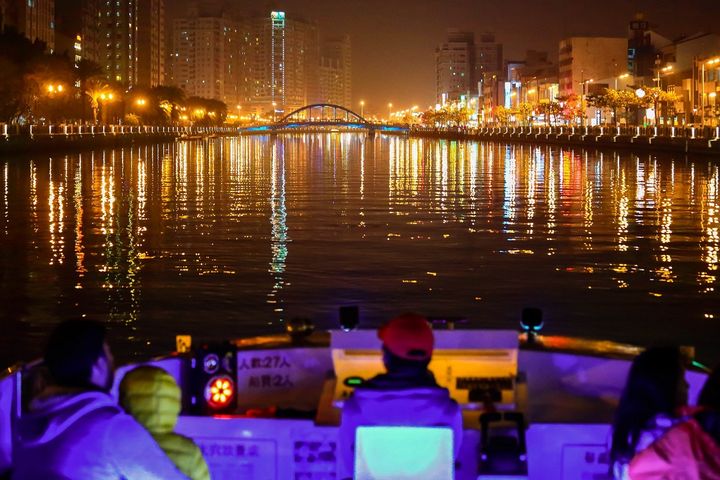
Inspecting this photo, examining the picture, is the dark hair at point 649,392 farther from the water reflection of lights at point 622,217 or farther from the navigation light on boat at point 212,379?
the water reflection of lights at point 622,217

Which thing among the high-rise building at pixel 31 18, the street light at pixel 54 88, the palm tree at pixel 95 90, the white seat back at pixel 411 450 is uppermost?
the high-rise building at pixel 31 18

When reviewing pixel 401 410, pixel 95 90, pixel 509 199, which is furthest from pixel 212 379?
pixel 95 90

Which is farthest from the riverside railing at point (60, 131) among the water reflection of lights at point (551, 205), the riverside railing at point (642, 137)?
the riverside railing at point (642, 137)

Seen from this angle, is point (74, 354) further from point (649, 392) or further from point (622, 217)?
point (622, 217)

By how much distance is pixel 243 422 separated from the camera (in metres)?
5.66

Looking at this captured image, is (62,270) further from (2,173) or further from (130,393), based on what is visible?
(2,173)

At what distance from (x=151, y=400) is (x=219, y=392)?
157cm

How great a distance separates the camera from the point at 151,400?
4.61 meters

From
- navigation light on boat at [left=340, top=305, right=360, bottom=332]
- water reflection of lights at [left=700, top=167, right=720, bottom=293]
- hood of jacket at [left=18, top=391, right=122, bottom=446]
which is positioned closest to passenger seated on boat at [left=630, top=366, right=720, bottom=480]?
hood of jacket at [left=18, top=391, right=122, bottom=446]

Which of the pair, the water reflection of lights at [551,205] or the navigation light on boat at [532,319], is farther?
the water reflection of lights at [551,205]

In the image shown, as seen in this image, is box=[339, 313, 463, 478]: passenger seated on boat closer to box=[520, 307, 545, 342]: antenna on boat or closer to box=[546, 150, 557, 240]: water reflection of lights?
box=[520, 307, 545, 342]: antenna on boat

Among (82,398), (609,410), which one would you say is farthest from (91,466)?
(609,410)

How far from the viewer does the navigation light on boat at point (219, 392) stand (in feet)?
20.1

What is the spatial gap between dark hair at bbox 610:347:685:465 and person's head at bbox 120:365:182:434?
5.89 ft
